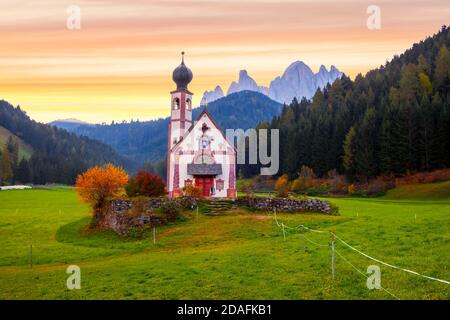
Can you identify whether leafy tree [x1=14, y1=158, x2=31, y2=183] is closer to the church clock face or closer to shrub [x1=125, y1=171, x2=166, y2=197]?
the church clock face

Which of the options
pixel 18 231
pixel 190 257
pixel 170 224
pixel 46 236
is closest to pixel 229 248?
pixel 190 257

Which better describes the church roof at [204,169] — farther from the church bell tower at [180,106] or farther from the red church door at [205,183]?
the church bell tower at [180,106]

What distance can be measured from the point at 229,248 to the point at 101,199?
19079 millimetres

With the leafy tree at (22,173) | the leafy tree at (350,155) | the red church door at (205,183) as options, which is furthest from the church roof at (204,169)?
the leafy tree at (22,173)

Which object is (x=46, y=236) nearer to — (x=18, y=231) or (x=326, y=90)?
(x=18, y=231)

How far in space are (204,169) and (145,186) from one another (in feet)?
33.5

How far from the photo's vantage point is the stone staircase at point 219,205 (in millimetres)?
39284

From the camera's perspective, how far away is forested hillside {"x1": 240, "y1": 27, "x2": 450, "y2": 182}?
8369 centimetres

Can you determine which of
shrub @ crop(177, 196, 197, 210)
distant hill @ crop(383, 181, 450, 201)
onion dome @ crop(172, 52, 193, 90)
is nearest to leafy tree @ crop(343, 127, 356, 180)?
distant hill @ crop(383, 181, 450, 201)

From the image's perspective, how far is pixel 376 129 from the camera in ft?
→ 299

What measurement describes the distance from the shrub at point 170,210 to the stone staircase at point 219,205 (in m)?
3.67

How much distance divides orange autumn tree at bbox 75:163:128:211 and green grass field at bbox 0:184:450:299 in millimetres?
5440

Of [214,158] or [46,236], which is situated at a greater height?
[214,158]
